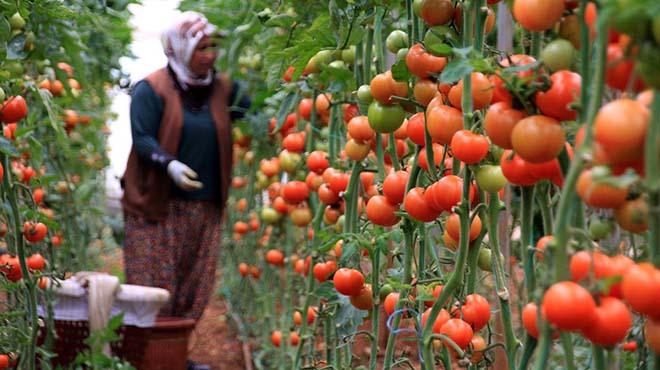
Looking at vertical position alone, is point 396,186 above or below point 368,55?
below

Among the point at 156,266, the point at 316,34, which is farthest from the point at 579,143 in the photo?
the point at 156,266

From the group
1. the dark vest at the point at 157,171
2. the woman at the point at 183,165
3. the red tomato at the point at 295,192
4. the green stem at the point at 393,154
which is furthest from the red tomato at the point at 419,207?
the dark vest at the point at 157,171

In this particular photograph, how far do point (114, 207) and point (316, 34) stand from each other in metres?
5.04

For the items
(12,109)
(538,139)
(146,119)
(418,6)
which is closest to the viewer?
(538,139)

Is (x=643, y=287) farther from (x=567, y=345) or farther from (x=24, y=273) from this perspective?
(x=24, y=273)

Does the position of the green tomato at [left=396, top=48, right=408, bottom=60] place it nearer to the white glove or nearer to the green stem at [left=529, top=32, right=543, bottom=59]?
the green stem at [left=529, top=32, right=543, bottom=59]

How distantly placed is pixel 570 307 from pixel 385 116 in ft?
1.87

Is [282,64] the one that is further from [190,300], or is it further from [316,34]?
[190,300]

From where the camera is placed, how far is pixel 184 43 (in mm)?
2826

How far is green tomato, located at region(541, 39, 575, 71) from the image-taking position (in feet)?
2.15

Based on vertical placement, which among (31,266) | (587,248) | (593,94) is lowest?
(31,266)

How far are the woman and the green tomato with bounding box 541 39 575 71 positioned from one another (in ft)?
7.03

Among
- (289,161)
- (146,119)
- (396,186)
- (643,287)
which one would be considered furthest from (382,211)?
(146,119)

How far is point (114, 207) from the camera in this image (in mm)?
6062
